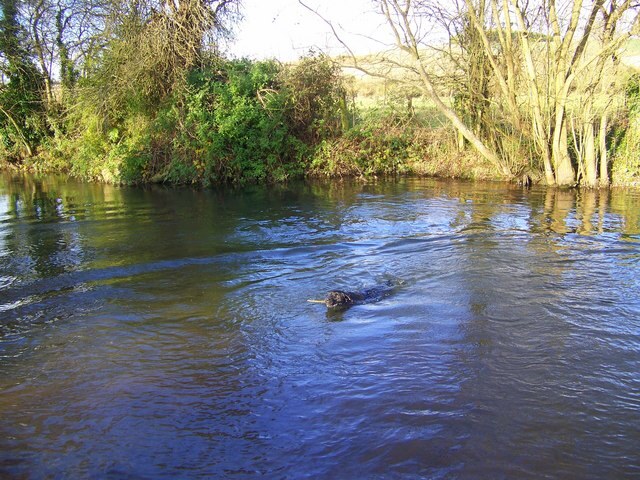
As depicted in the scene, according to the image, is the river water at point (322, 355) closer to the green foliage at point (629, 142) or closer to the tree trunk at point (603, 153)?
the tree trunk at point (603, 153)

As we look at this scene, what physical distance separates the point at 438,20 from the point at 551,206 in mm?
7856

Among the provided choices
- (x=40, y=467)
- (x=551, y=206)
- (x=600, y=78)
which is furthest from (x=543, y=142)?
(x=40, y=467)

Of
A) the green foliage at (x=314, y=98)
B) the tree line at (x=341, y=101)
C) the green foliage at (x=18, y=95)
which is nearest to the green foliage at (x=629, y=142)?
the tree line at (x=341, y=101)

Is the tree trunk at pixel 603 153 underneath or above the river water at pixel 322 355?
above

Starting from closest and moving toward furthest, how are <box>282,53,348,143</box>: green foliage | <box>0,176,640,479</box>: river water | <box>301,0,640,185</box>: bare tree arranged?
1. <box>0,176,640,479</box>: river water
2. <box>301,0,640,185</box>: bare tree
3. <box>282,53,348,143</box>: green foliage

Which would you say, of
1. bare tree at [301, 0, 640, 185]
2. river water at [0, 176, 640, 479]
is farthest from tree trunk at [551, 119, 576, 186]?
river water at [0, 176, 640, 479]

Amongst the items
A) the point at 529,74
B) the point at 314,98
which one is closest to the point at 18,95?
the point at 314,98

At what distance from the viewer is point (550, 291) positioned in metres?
7.41

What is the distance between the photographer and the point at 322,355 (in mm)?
5695

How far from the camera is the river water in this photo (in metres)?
4.13

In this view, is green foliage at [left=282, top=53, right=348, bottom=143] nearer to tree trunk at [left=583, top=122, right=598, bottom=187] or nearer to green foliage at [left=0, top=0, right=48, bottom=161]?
tree trunk at [left=583, top=122, right=598, bottom=187]

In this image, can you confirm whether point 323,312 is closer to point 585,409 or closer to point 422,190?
point 585,409

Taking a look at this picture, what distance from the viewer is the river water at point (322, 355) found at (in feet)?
13.6

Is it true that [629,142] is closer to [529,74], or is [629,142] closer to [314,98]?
[529,74]
